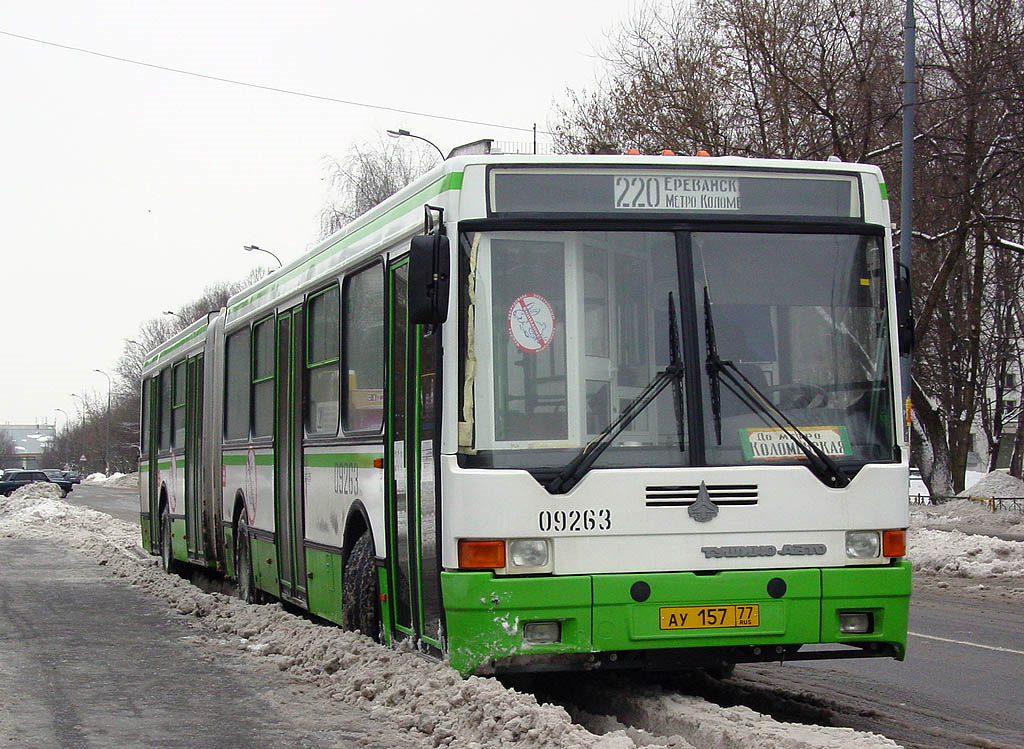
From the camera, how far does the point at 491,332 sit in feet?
25.5

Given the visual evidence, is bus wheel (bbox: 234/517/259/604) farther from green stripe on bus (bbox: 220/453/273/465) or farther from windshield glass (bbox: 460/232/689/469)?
windshield glass (bbox: 460/232/689/469)

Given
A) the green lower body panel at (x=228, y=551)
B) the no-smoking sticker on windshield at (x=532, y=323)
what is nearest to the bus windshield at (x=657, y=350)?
the no-smoking sticker on windshield at (x=532, y=323)

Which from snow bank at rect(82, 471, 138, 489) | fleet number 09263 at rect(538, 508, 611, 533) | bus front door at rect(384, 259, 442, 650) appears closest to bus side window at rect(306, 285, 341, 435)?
bus front door at rect(384, 259, 442, 650)

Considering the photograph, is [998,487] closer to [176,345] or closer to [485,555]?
[176,345]

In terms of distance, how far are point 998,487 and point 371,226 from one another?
26.4 metres

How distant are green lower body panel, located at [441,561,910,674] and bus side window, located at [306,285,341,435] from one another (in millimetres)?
3250

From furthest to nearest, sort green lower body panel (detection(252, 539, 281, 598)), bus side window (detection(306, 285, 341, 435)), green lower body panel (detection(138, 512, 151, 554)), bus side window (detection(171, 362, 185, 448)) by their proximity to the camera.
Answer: green lower body panel (detection(138, 512, 151, 554)) < bus side window (detection(171, 362, 185, 448)) < green lower body panel (detection(252, 539, 281, 598)) < bus side window (detection(306, 285, 341, 435))

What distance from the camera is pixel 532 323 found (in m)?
7.77

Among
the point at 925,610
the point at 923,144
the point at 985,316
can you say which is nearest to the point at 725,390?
the point at 925,610

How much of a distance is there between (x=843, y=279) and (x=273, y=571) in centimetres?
652

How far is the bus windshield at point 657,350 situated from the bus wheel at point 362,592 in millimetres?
2196

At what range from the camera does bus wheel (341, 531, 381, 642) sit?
9555mm

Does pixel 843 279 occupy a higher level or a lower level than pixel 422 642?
higher

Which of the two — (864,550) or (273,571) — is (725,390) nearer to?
(864,550)
